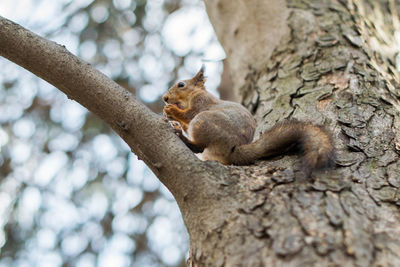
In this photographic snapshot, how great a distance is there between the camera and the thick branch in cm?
155

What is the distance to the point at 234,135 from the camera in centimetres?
216

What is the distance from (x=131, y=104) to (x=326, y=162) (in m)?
0.82

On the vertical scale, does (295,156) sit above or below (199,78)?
below

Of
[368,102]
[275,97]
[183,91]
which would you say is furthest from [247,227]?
[183,91]

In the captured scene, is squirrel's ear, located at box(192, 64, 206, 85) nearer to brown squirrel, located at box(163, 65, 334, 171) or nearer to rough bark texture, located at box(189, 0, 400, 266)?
brown squirrel, located at box(163, 65, 334, 171)

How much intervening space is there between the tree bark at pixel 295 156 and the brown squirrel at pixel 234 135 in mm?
67

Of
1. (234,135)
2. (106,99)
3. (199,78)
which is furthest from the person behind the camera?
(199,78)

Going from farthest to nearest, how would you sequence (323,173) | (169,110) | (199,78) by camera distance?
(199,78), (169,110), (323,173)

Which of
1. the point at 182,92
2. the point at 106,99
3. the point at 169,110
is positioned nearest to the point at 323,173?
the point at 106,99

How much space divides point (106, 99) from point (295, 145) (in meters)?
0.84

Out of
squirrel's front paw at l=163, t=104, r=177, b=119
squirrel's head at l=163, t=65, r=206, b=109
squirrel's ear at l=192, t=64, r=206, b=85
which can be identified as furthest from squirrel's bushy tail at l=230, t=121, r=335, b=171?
squirrel's ear at l=192, t=64, r=206, b=85

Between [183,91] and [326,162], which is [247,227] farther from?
[183,91]

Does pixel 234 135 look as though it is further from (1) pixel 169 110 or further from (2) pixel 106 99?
(2) pixel 106 99

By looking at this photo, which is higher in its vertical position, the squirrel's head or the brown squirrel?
the squirrel's head
